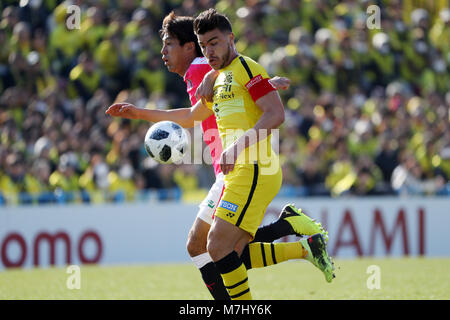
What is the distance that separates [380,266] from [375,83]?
635 centimetres

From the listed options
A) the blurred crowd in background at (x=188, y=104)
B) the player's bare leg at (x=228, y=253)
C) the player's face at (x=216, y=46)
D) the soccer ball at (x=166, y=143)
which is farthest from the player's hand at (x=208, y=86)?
the blurred crowd in background at (x=188, y=104)

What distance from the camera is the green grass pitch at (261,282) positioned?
8344 mm

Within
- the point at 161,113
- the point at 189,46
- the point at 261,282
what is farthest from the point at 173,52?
the point at 261,282

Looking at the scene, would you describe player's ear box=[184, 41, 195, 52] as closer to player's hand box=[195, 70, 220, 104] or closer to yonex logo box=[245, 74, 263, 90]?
player's hand box=[195, 70, 220, 104]

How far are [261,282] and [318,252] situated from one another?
3.29 meters

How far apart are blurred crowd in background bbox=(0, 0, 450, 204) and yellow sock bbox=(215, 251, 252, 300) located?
7746 mm

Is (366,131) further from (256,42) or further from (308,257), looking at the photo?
(308,257)

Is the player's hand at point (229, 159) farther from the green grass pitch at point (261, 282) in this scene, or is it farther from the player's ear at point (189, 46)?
the green grass pitch at point (261, 282)

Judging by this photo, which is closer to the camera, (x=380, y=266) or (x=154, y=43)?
(x=380, y=266)

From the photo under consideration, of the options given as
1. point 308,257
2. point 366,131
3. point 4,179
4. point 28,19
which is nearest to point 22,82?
point 28,19

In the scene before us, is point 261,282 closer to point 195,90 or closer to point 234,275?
point 195,90

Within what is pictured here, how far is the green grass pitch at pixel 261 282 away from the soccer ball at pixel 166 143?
6.96 feet

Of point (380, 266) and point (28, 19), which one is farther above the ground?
point (28, 19)

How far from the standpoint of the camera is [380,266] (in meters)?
11.9
